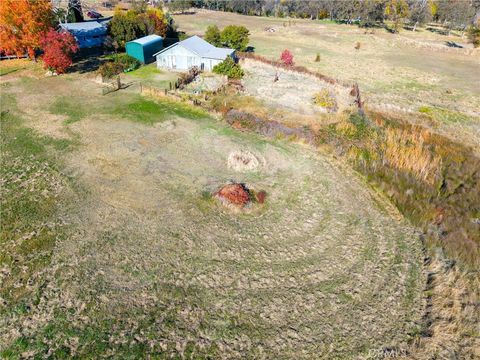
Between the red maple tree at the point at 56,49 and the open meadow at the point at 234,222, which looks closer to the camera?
the open meadow at the point at 234,222

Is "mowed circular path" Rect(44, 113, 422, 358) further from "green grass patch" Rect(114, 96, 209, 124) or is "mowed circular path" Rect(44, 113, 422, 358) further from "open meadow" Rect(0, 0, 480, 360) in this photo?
"green grass patch" Rect(114, 96, 209, 124)

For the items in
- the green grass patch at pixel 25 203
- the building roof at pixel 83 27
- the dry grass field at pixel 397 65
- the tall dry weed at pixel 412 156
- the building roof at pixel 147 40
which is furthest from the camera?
the building roof at pixel 83 27

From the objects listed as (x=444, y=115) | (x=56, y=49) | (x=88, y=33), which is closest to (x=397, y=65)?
(x=444, y=115)

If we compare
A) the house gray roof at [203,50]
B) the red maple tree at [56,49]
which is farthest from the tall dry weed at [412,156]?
the red maple tree at [56,49]

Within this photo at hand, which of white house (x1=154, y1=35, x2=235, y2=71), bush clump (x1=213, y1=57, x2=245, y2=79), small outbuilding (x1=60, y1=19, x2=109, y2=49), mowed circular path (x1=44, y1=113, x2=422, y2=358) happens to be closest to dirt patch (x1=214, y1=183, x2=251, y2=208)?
mowed circular path (x1=44, y1=113, x2=422, y2=358)

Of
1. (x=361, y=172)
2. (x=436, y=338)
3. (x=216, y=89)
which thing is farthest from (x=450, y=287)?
(x=216, y=89)

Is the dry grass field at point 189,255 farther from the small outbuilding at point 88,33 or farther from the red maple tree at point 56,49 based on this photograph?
the small outbuilding at point 88,33
